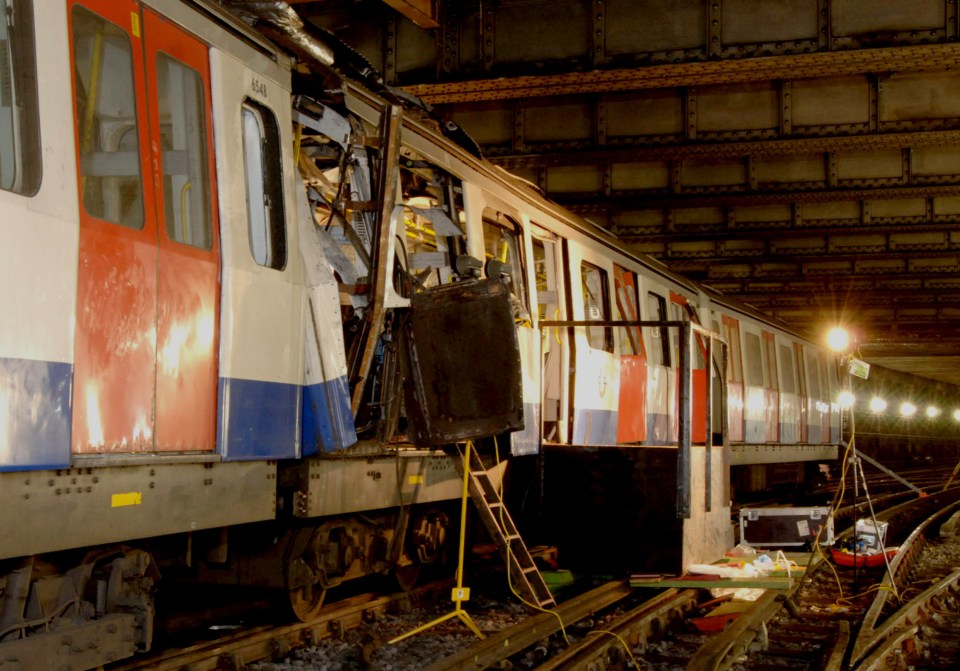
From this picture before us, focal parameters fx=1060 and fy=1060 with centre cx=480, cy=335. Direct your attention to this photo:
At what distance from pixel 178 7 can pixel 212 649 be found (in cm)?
342

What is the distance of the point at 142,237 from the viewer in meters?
4.62

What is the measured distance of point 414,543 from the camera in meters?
8.12

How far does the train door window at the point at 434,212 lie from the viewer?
736 cm

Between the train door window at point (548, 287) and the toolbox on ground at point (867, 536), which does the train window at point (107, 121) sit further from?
the toolbox on ground at point (867, 536)

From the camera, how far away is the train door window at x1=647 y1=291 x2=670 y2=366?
1254 centimetres

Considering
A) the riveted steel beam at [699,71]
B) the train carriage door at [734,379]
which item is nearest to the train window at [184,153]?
the riveted steel beam at [699,71]

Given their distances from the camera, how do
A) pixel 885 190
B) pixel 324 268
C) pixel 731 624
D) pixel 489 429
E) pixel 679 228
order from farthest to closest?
pixel 679 228, pixel 885 190, pixel 731 624, pixel 489 429, pixel 324 268

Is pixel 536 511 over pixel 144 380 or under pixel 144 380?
under

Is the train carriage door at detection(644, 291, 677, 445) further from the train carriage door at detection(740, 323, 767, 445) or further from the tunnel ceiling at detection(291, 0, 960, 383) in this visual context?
the train carriage door at detection(740, 323, 767, 445)

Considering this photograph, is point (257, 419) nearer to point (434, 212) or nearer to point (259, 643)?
point (259, 643)

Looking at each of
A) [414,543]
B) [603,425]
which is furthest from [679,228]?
[414,543]

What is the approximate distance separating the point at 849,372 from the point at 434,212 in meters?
5.41

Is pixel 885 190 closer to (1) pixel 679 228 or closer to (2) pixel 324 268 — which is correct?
(1) pixel 679 228

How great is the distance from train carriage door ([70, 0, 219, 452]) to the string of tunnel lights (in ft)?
22.0
